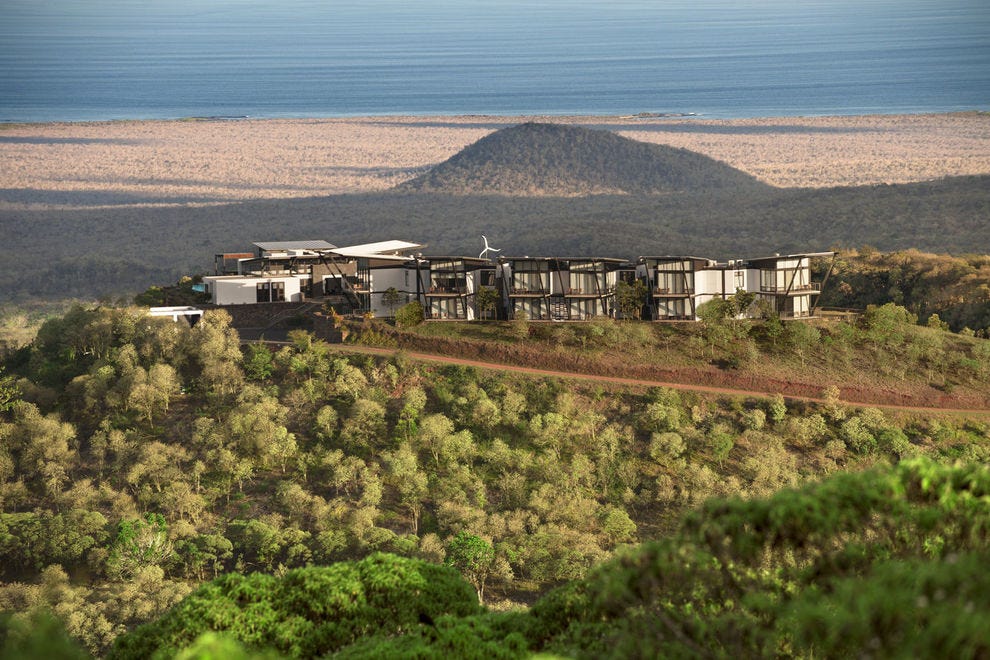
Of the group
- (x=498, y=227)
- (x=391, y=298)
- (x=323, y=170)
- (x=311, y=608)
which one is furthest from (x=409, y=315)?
(x=323, y=170)

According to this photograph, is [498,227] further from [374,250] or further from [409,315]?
[409,315]

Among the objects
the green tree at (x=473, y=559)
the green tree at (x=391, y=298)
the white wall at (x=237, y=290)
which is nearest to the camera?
the green tree at (x=473, y=559)

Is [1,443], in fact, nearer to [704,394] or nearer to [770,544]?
[704,394]

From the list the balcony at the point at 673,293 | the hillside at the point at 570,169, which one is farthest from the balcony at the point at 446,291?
the hillside at the point at 570,169

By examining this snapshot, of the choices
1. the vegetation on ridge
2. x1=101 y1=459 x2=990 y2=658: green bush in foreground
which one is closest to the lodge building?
the vegetation on ridge

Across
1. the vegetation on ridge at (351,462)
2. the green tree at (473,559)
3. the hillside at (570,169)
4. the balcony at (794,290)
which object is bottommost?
the green tree at (473,559)

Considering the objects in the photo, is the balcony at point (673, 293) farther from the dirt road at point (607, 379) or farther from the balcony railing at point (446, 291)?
the balcony railing at point (446, 291)

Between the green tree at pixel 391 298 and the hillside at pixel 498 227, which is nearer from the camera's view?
the green tree at pixel 391 298
